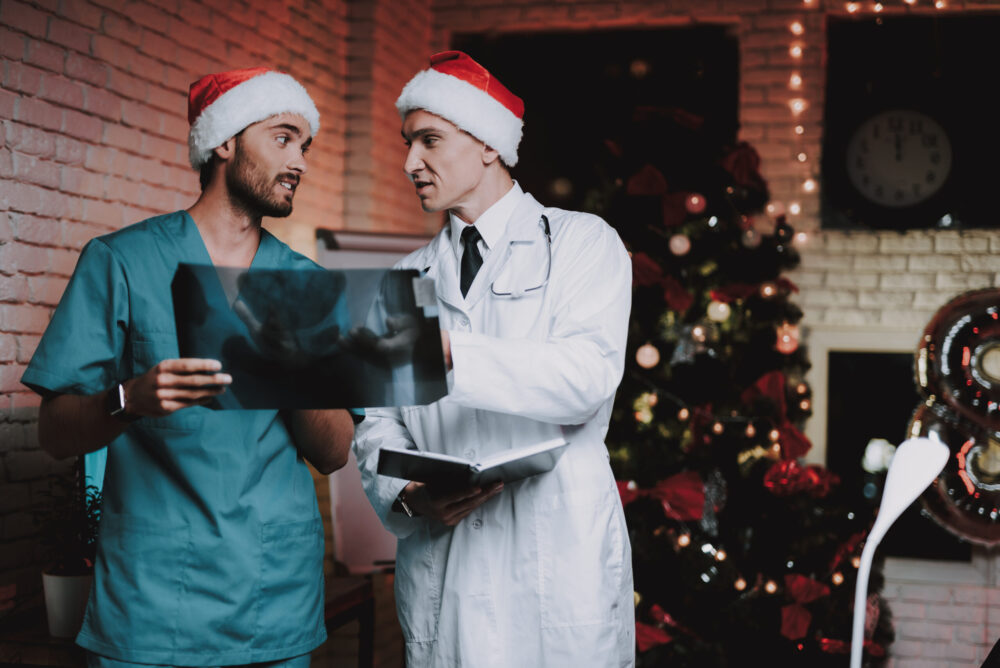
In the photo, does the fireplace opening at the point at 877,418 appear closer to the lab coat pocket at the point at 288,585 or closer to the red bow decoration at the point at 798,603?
the red bow decoration at the point at 798,603

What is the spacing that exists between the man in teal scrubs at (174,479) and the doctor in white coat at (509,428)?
0.68 feet

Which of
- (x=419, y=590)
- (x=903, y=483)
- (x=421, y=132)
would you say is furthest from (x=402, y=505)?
(x=903, y=483)

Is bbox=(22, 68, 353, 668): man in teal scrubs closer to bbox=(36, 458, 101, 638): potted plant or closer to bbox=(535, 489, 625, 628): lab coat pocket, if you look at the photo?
bbox=(535, 489, 625, 628): lab coat pocket

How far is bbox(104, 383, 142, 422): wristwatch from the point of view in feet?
4.46

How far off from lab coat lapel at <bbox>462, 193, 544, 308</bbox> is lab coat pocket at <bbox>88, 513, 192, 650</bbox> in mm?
666

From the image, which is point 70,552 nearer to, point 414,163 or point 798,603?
point 414,163

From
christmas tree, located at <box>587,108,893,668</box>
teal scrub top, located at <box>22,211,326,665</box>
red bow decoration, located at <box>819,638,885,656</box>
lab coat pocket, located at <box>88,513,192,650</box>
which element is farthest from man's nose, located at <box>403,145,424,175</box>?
red bow decoration, located at <box>819,638,885,656</box>

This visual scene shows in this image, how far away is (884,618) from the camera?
358 centimetres

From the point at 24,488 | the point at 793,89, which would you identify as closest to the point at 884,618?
the point at 793,89

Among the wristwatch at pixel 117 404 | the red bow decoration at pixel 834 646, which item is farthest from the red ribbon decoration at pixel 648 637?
the wristwatch at pixel 117 404

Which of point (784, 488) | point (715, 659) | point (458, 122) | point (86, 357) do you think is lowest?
point (715, 659)

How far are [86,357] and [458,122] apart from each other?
0.82 metres

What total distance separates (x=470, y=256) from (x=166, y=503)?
73 centimetres

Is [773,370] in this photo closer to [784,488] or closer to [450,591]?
[784,488]
